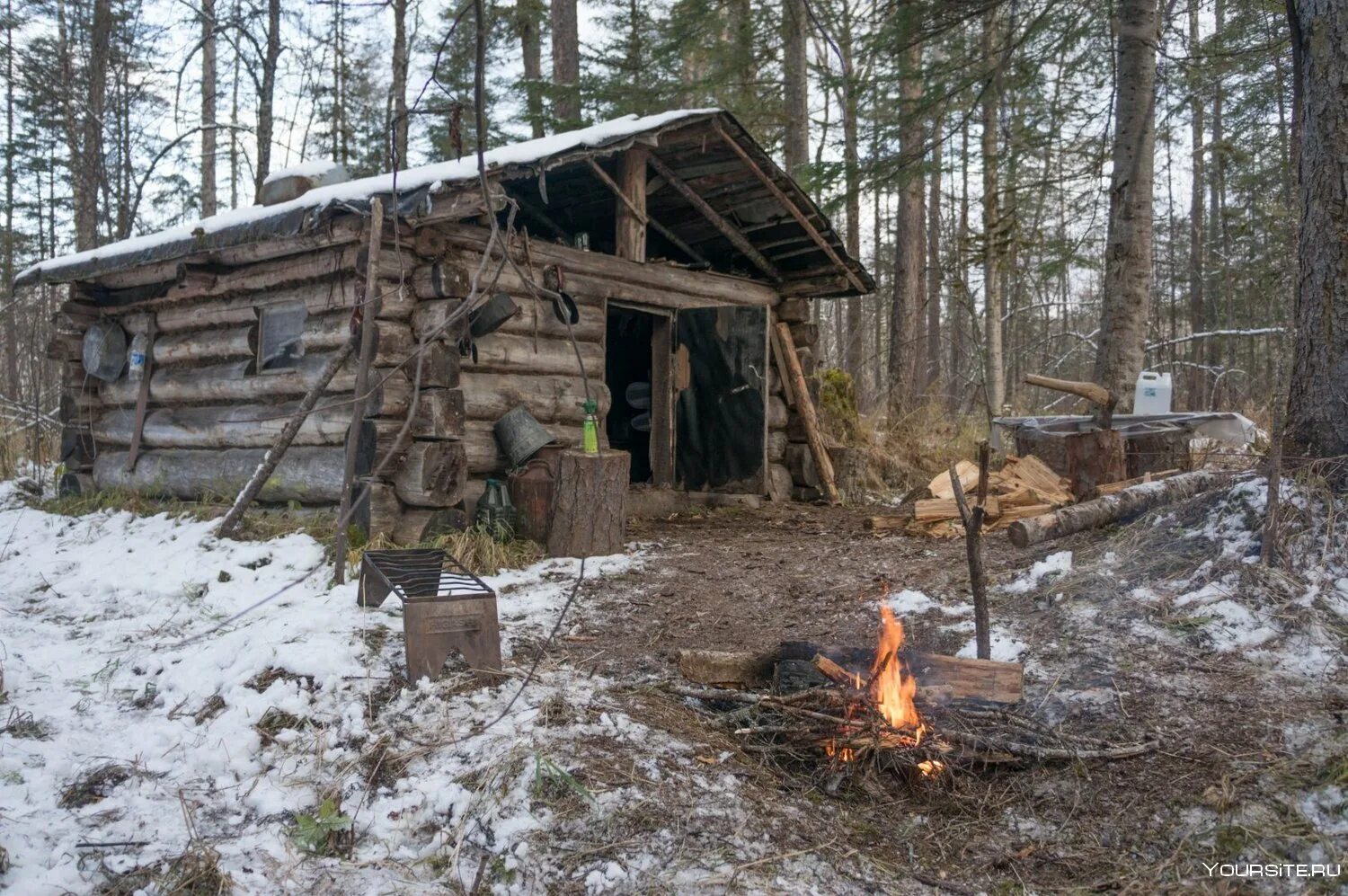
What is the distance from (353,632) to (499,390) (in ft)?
11.0

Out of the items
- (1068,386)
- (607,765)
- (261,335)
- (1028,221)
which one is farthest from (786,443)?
(1028,221)

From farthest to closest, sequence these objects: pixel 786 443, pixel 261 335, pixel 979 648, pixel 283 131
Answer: pixel 283 131
pixel 786 443
pixel 261 335
pixel 979 648

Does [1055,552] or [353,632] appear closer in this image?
[353,632]

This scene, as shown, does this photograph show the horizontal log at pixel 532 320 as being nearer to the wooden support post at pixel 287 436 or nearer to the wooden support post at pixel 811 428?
the wooden support post at pixel 287 436

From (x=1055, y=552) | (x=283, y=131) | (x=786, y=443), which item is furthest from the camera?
(x=283, y=131)

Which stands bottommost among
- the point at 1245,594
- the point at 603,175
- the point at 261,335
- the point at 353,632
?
the point at 353,632

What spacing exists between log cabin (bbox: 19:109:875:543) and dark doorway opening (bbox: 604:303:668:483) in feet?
0.26

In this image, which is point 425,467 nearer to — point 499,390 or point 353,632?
point 499,390

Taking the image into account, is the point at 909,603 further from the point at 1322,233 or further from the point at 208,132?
the point at 208,132

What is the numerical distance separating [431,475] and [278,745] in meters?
3.18

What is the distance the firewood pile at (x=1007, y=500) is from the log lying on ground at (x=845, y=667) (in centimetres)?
332

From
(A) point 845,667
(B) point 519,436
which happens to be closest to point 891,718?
(A) point 845,667

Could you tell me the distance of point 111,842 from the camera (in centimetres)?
286

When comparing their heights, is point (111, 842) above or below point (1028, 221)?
below
